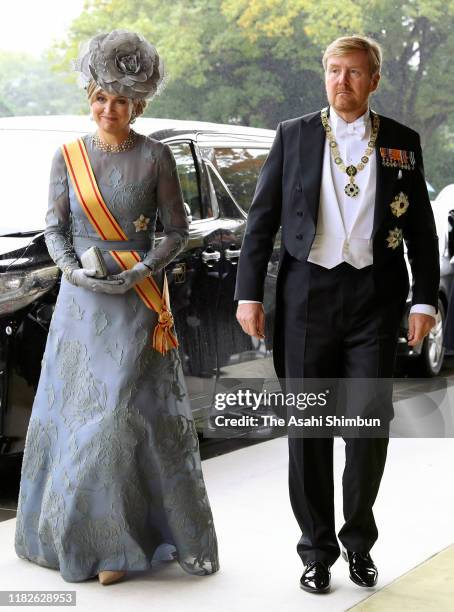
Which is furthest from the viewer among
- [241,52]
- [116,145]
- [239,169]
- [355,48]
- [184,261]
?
[241,52]

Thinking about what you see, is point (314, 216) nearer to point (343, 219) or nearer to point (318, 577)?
point (343, 219)

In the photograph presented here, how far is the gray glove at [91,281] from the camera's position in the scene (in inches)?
152

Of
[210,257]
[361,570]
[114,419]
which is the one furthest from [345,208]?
[210,257]

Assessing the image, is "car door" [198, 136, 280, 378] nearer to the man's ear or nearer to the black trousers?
the black trousers

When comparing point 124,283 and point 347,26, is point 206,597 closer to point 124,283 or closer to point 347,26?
point 124,283

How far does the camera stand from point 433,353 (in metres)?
8.34

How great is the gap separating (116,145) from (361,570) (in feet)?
5.50

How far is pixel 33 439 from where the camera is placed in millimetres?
4027

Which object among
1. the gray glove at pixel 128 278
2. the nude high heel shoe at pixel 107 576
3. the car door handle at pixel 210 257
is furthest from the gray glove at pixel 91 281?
the car door handle at pixel 210 257

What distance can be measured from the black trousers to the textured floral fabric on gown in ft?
1.40

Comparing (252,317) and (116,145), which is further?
(116,145)

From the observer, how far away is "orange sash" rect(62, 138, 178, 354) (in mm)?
3891

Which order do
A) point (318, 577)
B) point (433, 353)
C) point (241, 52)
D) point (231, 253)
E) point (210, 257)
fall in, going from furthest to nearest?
point (241, 52) < point (433, 353) < point (231, 253) < point (210, 257) < point (318, 577)

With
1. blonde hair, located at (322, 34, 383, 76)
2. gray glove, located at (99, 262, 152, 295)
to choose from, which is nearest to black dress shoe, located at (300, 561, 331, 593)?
gray glove, located at (99, 262, 152, 295)
